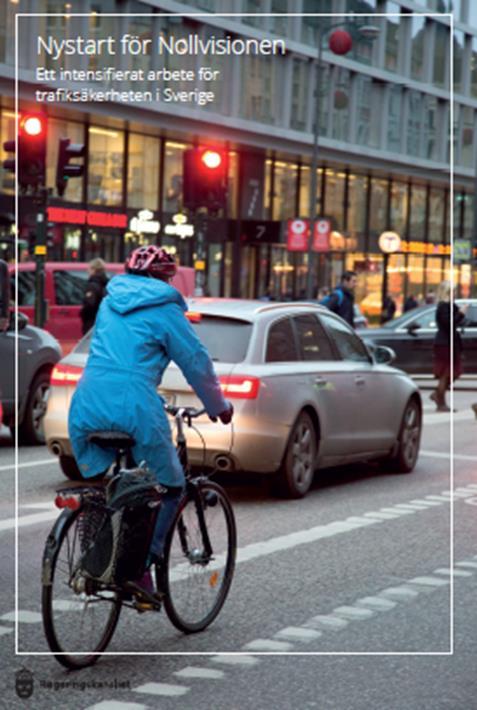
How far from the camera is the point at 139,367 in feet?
18.6

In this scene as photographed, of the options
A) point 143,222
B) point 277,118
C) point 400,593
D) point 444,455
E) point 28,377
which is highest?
point 277,118

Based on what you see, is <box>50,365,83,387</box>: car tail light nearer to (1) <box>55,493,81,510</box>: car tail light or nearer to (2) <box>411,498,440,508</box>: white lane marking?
(2) <box>411,498,440,508</box>: white lane marking

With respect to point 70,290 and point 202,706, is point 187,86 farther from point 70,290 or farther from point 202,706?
point 70,290

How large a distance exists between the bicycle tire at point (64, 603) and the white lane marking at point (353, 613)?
145 centimetres

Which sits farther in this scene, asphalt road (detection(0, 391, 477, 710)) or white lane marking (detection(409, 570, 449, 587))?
white lane marking (detection(409, 570, 449, 587))

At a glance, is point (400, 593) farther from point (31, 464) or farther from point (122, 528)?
point (31, 464)

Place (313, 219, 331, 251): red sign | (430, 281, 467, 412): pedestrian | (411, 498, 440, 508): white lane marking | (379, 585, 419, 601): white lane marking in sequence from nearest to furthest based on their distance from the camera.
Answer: (379, 585, 419, 601): white lane marking → (411, 498, 440, 508): white lane marking → (430, 281, 467, 412): pedestrian → (313, 219, 331, 251): red sign

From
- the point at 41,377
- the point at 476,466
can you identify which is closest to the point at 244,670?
the point at 476,466

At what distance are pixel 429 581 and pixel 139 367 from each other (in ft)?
8.88

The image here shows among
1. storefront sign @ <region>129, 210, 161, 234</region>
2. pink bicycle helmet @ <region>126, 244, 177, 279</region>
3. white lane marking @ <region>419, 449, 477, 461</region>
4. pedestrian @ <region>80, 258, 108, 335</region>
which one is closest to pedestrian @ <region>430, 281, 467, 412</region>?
storefront sign @ <region>129, 210, 161, 234</region>

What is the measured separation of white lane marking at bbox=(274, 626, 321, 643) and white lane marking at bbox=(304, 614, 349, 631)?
0.27 ft

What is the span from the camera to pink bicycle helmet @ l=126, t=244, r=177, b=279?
5.83 metres

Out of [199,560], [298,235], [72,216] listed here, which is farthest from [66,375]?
[298,235]

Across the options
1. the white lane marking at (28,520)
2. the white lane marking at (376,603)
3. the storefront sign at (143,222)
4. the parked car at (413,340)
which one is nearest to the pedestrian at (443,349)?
the storefront sign at (143,222)
